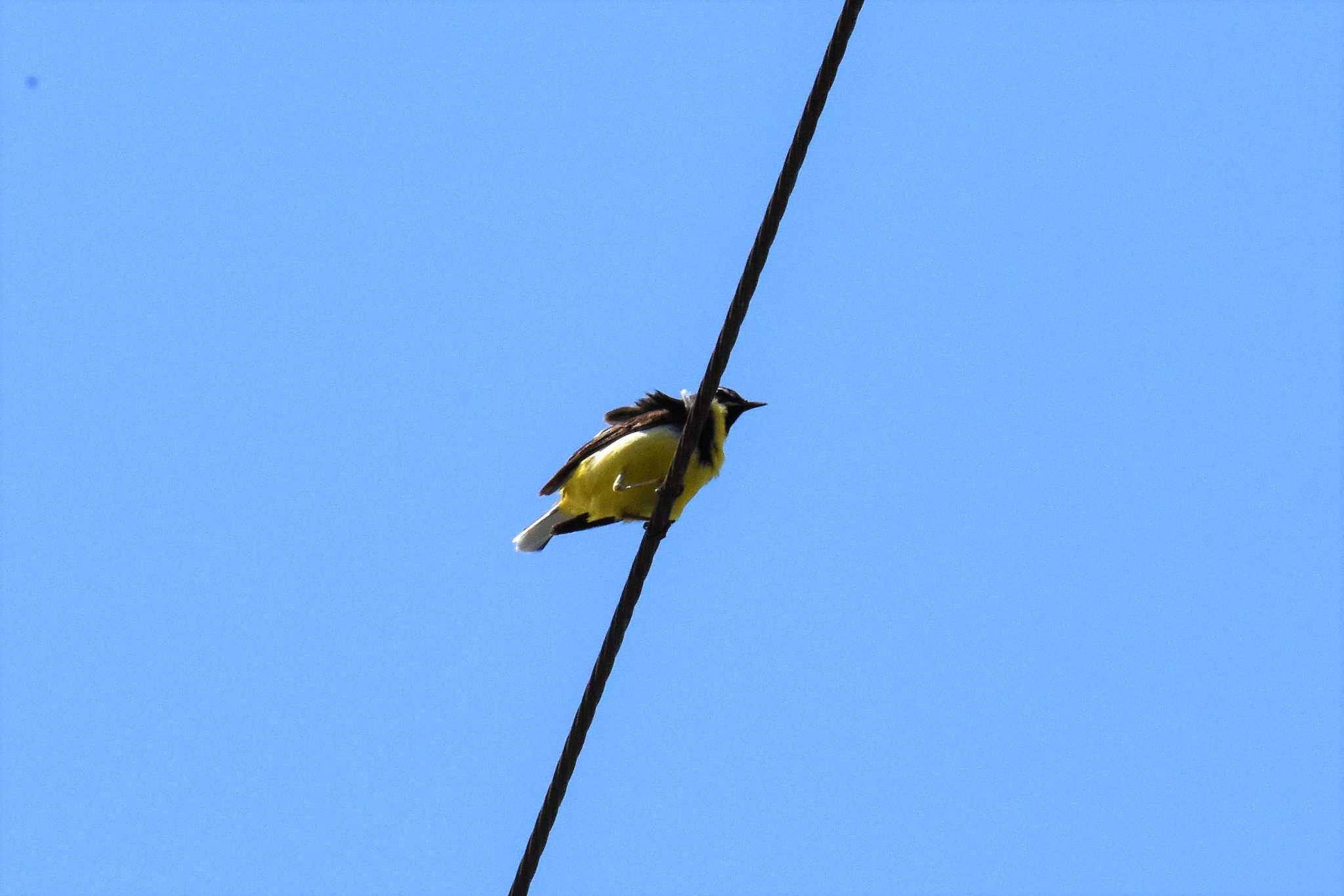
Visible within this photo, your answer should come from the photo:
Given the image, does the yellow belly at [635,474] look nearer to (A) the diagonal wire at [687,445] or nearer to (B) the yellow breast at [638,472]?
(B) the yellow breast at [638,472]

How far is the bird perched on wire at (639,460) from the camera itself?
787 centimetres

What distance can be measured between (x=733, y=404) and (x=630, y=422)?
78 cm

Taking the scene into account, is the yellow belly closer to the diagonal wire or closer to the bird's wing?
the bird's wing

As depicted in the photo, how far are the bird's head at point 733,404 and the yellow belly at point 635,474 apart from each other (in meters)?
0.63

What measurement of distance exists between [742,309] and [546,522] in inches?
161

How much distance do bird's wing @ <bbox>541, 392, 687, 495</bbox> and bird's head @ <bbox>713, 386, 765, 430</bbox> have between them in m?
0.62

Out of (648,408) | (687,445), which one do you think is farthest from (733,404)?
(687,445)

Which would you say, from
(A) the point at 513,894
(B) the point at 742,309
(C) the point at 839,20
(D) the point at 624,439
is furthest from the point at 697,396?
(D) the point at 624,439

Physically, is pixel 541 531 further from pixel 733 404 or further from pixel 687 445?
pixel 687 445

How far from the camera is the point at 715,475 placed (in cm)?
813

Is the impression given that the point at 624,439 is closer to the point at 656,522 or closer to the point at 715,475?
the point at 715,475

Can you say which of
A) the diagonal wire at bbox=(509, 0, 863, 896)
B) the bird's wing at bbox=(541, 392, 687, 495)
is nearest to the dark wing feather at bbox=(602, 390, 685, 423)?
the bird's wing at bbox=(541, 392, 687, 495)

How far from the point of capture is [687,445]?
5605 mm

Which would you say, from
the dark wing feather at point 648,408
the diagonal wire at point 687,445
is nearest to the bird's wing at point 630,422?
the dark wing feather at point 648,408
